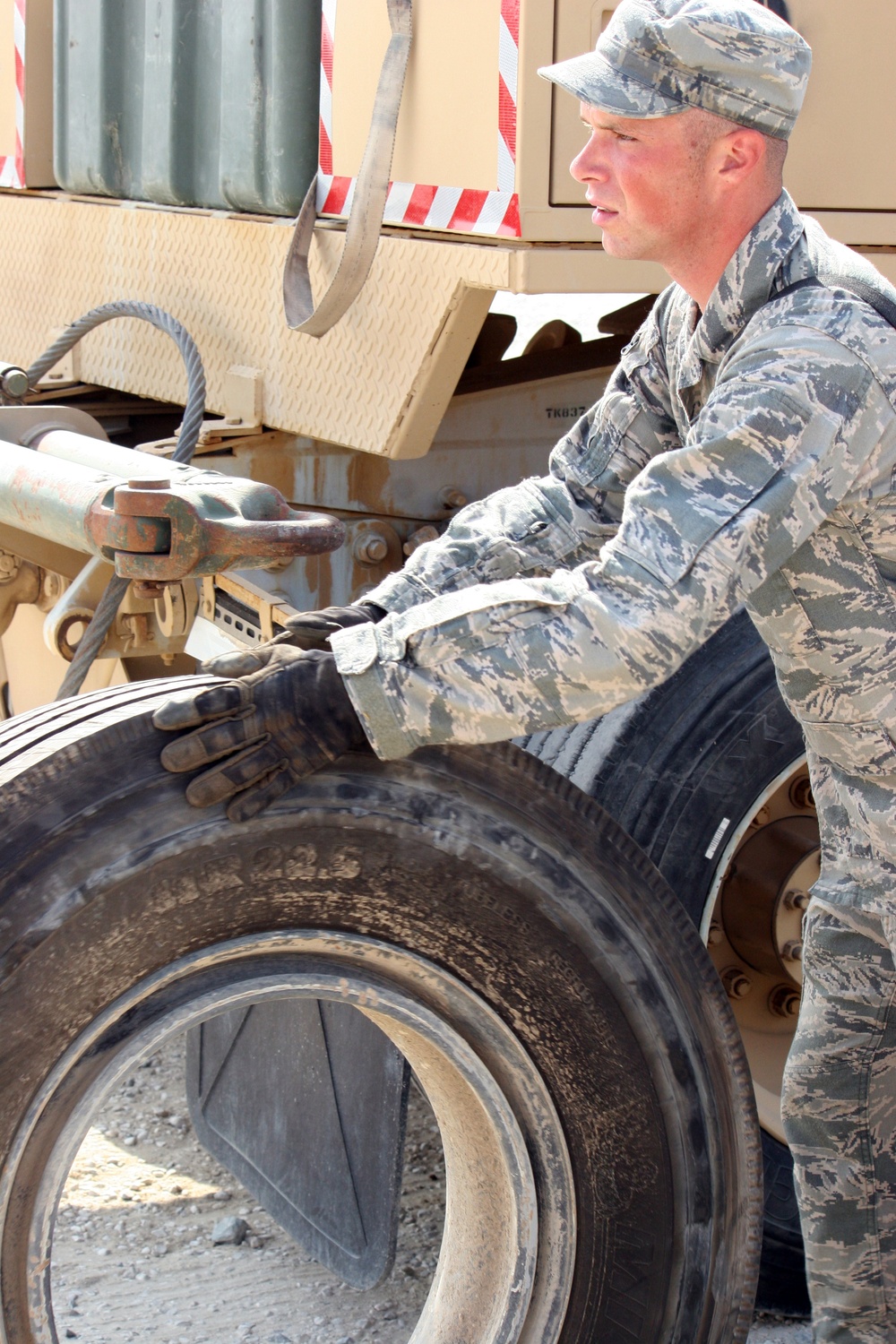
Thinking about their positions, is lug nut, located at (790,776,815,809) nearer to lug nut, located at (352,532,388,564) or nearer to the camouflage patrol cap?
lug nut, located at (352,532,388,564)

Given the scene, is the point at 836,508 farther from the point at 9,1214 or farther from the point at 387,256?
the point at 9,1214

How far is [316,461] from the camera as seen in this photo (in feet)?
9.93

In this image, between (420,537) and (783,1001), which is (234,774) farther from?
(783,1001)

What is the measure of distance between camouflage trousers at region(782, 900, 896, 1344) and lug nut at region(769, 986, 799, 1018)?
0.59 meters

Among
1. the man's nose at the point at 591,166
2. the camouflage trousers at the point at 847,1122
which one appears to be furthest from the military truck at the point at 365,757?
the man's nose at the point at 591,166

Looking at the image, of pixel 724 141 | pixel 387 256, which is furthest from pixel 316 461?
pixel 724 141

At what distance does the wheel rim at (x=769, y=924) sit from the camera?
2.71 m

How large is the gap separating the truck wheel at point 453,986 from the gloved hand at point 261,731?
43 mm

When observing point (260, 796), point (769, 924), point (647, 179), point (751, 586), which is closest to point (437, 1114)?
point (260, 796)

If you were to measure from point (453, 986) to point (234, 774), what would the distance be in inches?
16.2

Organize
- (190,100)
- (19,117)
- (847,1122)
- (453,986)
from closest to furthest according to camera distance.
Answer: (453,986), (847,1122), (190,100), (19,117)

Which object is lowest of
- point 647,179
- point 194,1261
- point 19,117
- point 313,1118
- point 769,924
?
point 194,1261

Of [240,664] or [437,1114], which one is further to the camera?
[437,1114]

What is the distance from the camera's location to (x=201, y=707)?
1.74 metres
